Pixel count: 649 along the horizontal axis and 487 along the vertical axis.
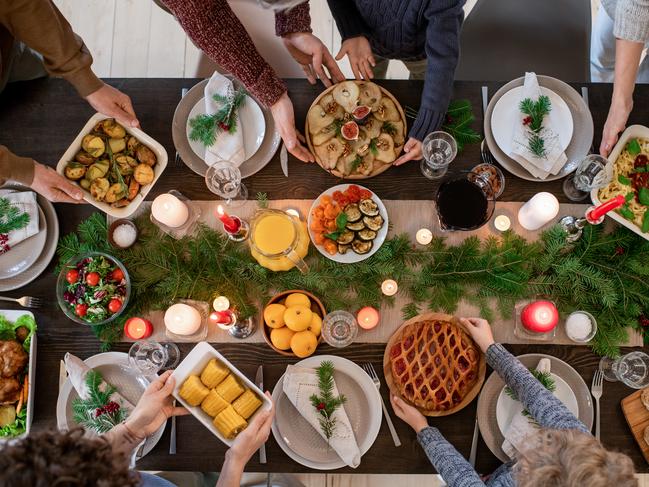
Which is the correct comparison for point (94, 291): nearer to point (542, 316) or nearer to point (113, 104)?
point (113, 104)

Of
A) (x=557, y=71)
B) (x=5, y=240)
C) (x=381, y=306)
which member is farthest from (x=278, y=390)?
(x=557, y=71)

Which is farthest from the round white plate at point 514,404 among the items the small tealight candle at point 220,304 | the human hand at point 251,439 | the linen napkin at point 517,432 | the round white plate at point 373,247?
the small tealight candle at point 220,304

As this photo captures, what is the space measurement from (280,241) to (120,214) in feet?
1.60

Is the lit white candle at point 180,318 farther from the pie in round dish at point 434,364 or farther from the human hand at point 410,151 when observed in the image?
the human hand at point 410,151

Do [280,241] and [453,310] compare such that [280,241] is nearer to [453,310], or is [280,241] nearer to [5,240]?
[453,310]

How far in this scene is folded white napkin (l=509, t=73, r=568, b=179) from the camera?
1.50m

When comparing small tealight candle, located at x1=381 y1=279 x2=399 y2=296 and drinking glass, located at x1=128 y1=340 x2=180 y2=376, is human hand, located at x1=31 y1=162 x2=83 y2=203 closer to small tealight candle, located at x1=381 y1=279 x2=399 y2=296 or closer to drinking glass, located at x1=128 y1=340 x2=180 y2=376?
drinking glass, located at x1=128 y1=340 x2=180 y2=376

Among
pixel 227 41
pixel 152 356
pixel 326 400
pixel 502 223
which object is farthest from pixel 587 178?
pixel 152 356

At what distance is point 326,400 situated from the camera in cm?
140

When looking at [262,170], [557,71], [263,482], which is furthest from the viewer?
[557,71]

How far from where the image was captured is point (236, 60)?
141 centimetres

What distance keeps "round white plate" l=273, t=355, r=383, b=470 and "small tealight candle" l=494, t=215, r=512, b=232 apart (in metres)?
0.60

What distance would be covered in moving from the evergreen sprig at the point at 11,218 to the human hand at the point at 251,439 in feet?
2.99

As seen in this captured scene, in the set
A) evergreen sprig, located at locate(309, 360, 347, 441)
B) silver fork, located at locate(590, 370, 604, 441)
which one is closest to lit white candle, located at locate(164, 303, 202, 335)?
evergreen sprig, located at locate(309, 360, 347, 441)
